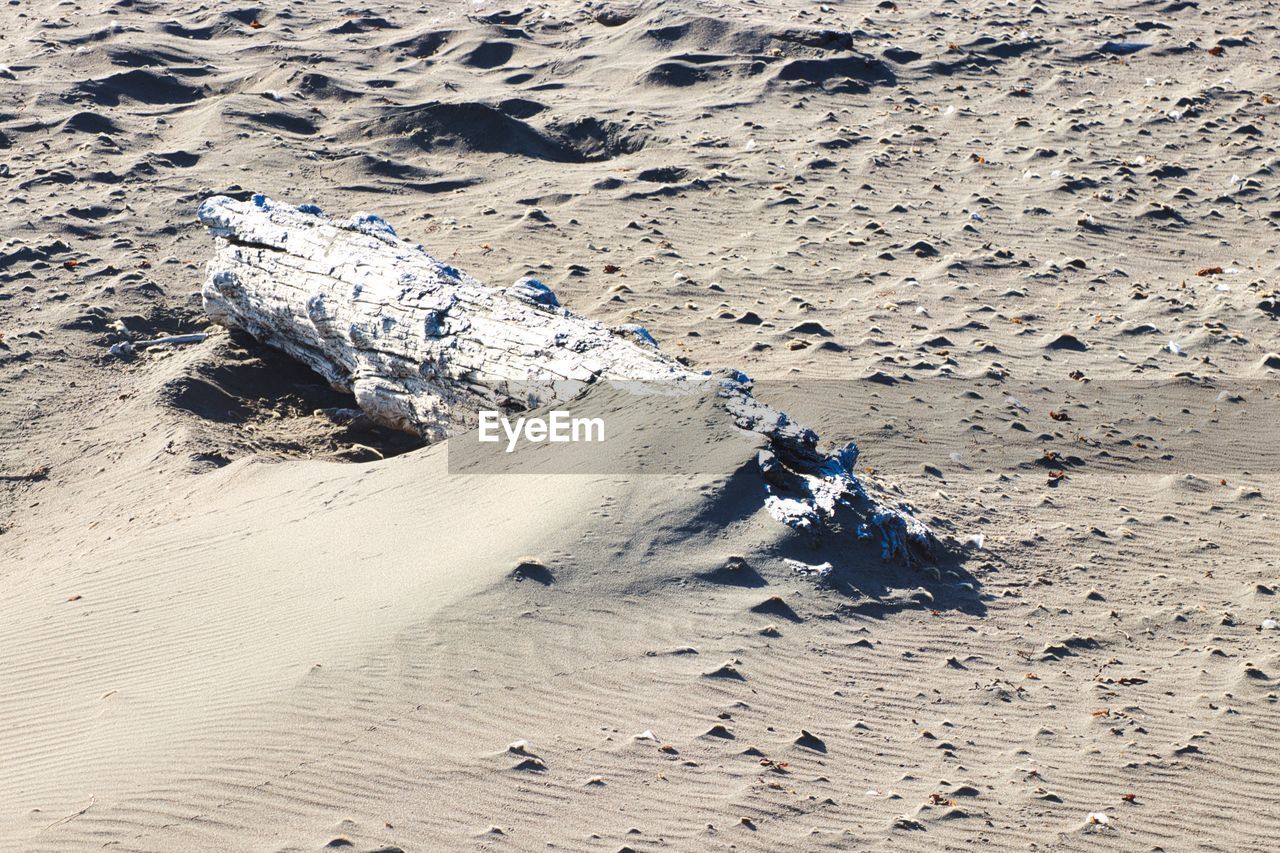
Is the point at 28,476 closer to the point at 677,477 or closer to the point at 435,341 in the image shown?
the point at 435,341

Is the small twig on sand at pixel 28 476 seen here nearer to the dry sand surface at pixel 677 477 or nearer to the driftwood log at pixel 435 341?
the dry sand surface at pixel 677 477

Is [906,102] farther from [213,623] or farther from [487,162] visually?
[213,623]

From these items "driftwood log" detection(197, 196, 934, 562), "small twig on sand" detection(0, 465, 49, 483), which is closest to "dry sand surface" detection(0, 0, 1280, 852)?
"small twig on sand" detection(0, 465, 49, 483)

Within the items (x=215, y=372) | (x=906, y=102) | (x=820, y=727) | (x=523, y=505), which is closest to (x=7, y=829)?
(x=523, y=505)

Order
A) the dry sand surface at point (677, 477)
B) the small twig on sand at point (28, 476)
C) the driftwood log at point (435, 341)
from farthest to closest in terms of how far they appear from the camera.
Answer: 1. the small twig on sand at point (28, 476)
2. the driftwood log at point (435, 341)
3. the dry sand surface at point (677, 477)

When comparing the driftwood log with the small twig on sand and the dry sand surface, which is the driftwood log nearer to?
the dry sand surface

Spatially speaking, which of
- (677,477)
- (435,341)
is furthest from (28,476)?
(677,477)

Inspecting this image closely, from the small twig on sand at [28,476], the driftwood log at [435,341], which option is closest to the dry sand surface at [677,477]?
the small twig on sand at [28,476]
